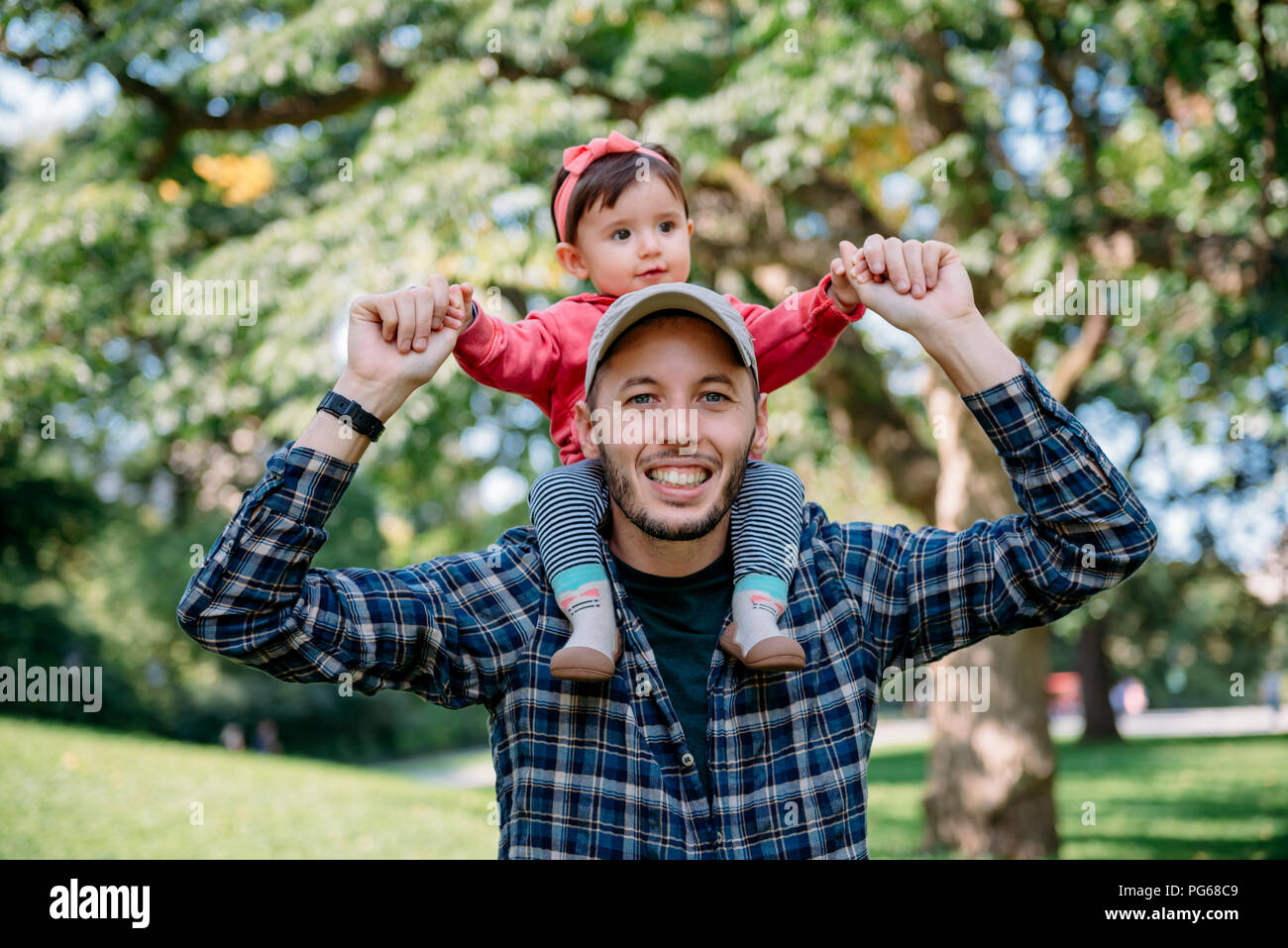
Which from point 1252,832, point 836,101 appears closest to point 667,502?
point 836,101

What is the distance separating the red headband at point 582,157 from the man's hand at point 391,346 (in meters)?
0.99

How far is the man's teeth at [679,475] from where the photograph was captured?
2.25 metres

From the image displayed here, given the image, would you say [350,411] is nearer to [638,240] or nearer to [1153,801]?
[638,240]

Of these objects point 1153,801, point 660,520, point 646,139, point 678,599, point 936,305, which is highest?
point 646,139

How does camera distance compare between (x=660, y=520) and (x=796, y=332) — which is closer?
(x=660, y=520)

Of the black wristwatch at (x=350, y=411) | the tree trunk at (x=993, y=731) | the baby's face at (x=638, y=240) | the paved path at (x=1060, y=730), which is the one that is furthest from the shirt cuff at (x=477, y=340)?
the paved path at (x=1060, y=730)

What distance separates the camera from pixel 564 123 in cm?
740

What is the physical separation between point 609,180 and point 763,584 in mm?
1248

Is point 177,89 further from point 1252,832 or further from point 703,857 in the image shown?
point 1252,832

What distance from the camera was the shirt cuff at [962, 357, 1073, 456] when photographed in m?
2.19

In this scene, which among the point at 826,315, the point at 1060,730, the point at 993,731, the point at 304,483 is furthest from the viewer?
the point at 1060,730

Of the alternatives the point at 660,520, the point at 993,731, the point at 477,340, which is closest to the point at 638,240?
the point at 477,340

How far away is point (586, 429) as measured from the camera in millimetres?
2473

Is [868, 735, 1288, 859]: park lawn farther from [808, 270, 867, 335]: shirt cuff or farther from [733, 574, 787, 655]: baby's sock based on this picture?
[733, 574, 787, 655]: baby's sock
